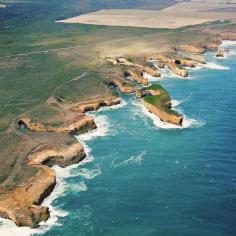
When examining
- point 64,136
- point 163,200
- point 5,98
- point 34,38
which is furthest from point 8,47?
point 163,200

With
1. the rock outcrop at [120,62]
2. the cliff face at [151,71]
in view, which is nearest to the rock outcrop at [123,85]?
the cliff face at [151,71]

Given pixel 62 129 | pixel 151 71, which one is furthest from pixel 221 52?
pixel 62 129

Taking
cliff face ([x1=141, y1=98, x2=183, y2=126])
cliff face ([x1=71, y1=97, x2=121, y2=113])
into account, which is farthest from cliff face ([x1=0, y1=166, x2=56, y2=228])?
cliff face ([x1=141, y1=98, x2=183, y2=126])

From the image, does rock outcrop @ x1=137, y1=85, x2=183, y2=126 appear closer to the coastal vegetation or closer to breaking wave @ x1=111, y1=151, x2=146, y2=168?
the coastal vegetation

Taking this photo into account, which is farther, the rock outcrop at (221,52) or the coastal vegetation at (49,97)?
the rock outcrop at (221,52)

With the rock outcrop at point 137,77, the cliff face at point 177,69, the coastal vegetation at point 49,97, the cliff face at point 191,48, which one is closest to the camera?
the coastal vegetation at point 49,97

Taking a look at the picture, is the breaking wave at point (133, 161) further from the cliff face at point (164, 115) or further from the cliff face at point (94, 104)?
the cliff face at point (94, 104)
